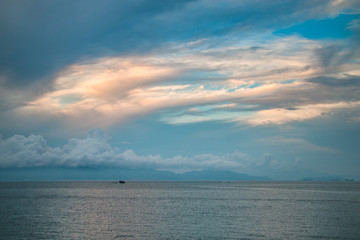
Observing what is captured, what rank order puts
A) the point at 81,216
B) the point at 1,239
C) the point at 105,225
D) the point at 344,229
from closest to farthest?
the point at 1,239
the point at 344,229
the point at 105,225
the point at 81,216

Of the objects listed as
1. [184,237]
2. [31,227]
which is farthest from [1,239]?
[184,237]

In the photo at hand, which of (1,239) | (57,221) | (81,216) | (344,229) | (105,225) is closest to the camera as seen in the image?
(1,239)

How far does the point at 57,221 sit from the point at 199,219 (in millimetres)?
31767

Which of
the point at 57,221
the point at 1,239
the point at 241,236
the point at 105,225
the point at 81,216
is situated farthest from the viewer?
the point at 81,216

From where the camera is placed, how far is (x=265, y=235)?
193ft

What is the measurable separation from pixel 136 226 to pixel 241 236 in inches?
872

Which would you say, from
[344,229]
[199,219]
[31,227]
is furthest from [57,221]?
[344,229]

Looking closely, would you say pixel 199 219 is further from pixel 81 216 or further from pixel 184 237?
pixel 81 216

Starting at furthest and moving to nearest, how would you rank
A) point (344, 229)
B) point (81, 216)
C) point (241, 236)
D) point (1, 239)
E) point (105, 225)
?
point (81, 216) → point (105, 225) → point (344, 229) → point (241, 236) → point (1, 239)

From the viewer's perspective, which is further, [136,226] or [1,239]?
[136,226]

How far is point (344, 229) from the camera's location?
212ft

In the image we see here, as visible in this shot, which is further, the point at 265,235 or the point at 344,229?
the point at 344,229

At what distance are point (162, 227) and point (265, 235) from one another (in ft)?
66.4

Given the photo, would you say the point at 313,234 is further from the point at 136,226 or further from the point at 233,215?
the point at 136,226
